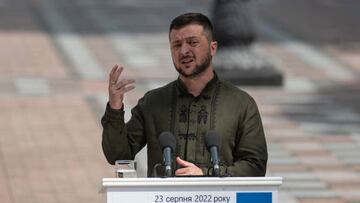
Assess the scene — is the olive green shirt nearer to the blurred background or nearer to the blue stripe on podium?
the blue stripe on podium

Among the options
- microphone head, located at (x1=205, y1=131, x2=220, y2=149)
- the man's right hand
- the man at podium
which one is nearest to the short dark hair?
the man at podium

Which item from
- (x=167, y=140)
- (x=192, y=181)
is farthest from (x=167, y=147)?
(x=192, y=181)

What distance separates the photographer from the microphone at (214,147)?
5938 millimetres

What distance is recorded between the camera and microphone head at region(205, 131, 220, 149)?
19.9 feet

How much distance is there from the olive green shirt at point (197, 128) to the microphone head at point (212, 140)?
8.8 inches

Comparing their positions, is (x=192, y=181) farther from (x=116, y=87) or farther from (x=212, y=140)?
(x=116, y=87)

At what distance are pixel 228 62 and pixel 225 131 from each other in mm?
14719

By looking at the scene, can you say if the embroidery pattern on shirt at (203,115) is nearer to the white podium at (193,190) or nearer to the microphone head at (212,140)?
the microphone head at (212,140)

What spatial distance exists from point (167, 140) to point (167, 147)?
5cm

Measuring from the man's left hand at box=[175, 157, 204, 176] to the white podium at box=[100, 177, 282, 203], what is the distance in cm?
16

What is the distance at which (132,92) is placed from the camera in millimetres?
19922

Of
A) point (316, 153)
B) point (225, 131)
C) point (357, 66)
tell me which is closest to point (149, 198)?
point (225, 131)

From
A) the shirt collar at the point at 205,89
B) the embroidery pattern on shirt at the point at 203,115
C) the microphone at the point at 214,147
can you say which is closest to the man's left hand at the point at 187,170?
the microphone at the point at 214,147

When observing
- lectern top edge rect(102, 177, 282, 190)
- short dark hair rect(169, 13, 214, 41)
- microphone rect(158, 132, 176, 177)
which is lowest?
lectern top edge rect(102, 177, 282, 190)
